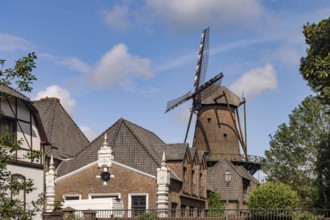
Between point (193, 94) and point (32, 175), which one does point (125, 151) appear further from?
point (193, 94)

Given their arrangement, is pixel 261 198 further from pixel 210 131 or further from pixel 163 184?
pixel 210 131

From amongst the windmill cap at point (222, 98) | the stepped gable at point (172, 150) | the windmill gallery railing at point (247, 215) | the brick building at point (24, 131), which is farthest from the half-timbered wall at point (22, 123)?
the windmill cap at point (222, 98)

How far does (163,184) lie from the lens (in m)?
38.1

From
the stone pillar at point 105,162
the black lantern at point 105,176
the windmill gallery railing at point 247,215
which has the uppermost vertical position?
the stone pillar at point 105,162

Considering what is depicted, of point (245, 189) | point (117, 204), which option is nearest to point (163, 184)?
point (117, 204)

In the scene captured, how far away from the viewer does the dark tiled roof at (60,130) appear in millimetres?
44125

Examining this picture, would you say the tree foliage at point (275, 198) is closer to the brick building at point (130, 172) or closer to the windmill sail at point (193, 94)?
the brick building at point (130, 172)

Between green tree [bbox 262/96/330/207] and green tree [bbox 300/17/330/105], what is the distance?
519 inches

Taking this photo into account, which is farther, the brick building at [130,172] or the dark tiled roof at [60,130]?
the dark tiled roof at [60,130]

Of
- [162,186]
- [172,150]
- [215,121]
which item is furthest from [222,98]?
[162,186]

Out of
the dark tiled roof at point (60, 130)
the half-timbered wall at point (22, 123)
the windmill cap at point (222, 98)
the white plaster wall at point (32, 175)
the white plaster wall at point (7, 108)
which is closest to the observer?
the white plaster wall at point (7, 108)

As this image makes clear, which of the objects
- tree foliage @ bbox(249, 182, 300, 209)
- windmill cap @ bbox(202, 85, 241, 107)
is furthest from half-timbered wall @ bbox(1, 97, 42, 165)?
windmill cap @ bbox(202, 85, 241, 107)

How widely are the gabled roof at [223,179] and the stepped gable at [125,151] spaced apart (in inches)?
494

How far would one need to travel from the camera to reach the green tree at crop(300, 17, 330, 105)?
2639cm
